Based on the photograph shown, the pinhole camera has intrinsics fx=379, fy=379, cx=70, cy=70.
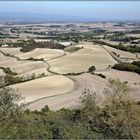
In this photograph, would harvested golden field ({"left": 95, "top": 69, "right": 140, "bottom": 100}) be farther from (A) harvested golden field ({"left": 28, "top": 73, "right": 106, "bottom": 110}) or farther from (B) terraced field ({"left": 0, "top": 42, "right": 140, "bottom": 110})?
(A) harvested golden field ({"left": 28, "top": 73, "right": 106, "bottom": 110})

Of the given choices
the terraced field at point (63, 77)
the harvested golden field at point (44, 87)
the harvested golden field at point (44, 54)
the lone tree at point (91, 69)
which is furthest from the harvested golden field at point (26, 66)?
the harvested golden field at point (44, 87)

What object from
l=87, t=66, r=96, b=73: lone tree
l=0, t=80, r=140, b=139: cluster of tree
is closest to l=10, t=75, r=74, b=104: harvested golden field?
l=87, t=66, r=96, b=73: lone tree

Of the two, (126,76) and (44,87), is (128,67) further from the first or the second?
(44,87)

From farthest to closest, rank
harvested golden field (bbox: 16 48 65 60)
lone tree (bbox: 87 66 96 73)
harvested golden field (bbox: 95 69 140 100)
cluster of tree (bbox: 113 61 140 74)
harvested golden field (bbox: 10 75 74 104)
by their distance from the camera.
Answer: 1. harvested golden field (bbox: 16 48 65 60)
2. lone tree (bbox: 87 66 96 73)
3. cluster of tree (bbox: 113 61 140 74)
4. harvested golden field (bbox: 95 69 140 100)
5. harvested golden field (bbox: 10 75 74 104)

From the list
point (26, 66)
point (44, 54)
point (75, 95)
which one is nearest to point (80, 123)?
point (75, 95)

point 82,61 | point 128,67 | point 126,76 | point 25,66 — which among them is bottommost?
point 25,66

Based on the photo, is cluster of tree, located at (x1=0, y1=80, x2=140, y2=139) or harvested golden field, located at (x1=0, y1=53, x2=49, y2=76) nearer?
cluster of tree, located at (x1=0, y1=80, x2=140, y2=139)
